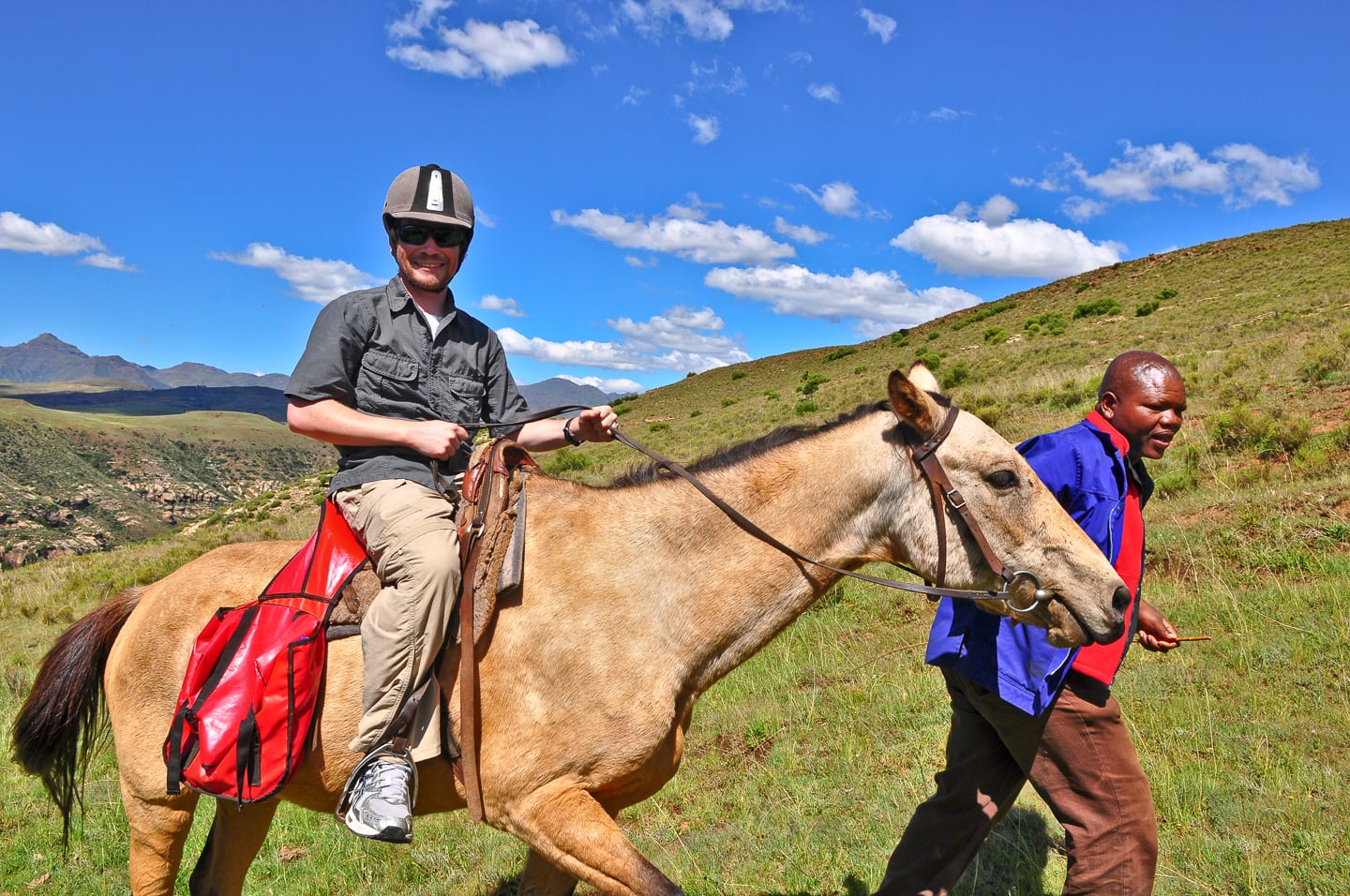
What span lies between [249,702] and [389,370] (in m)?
1.50

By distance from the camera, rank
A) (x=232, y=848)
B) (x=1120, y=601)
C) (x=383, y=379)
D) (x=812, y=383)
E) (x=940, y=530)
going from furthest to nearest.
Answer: (x=812, y=383)
(x=232, y=848)
(x=383, y=379)
(x=940, y=530)
(x=1120, y=601)

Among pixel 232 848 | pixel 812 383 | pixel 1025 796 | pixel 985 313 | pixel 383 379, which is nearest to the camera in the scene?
pixel 383 379

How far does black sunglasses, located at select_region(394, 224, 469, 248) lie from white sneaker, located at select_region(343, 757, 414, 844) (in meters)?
2.31

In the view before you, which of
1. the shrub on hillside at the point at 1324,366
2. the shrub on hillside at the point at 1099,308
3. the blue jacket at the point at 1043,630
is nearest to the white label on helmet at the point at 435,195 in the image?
the blue jacket at the point at 1043,630

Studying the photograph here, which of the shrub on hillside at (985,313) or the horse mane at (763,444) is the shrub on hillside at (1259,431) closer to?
the horse mane at (763,444)

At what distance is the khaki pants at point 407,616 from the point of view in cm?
302

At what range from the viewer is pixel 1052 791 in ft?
10.8

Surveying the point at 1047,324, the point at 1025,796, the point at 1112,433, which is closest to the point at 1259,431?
the point at 1025,796

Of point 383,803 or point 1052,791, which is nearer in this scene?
point 383,803

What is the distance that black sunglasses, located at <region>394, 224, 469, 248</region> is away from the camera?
3.63m

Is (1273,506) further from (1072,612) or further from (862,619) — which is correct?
(1072,612)

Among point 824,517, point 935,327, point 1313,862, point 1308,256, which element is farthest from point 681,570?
point 935,327

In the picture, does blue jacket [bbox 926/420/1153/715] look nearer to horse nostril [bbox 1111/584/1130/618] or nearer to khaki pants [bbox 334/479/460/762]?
horse nostril [bbox 1111/584/1130/618]

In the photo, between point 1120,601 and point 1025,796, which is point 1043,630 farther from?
point 1025,796
